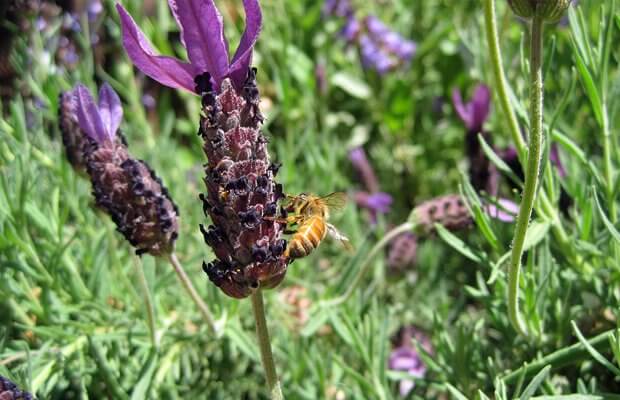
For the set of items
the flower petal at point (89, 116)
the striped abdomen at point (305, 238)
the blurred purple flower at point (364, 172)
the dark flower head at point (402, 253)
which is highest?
the blurred purple flower at point (364, 172)

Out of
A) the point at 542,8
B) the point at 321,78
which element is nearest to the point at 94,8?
the point at 321,78

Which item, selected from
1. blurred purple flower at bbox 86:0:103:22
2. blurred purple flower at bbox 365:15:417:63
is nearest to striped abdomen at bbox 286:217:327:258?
blurred purple flower at bbox 86:0:103:22

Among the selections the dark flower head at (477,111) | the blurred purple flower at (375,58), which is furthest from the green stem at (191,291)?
the blurred purple flower at (375,58)

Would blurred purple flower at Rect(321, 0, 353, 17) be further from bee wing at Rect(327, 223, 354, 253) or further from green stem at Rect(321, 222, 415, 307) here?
bee wing at Rect(327, 223, 354, 253)

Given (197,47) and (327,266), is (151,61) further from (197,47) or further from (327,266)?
(327,266)

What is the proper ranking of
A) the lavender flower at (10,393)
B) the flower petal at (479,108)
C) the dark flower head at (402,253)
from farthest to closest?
the dark flower head at (402,253) → the flower petal at (479,108) → the lavender flower at (10,393)

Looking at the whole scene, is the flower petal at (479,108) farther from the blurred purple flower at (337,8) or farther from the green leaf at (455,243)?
the blurred purple flower at (337,8)
